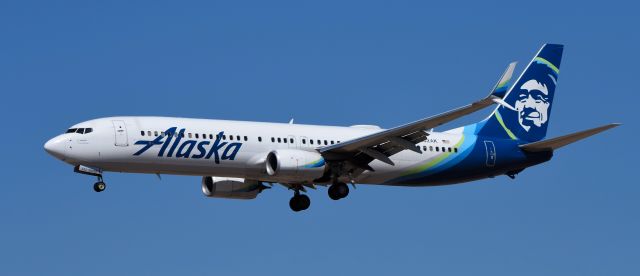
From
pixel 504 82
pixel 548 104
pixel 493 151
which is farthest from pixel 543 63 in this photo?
pixel 504 82

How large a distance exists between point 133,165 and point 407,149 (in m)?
12.2

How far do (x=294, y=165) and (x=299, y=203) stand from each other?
6.05 m

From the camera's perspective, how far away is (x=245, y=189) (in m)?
64.9

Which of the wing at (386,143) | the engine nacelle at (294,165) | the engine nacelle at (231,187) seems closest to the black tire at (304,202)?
the engine nacelle at (231,187)

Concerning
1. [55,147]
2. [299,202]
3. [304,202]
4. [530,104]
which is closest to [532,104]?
[530,104]

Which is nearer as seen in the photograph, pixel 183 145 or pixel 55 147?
pixel 55 147

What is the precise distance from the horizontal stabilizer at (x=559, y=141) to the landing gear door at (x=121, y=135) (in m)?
19.7

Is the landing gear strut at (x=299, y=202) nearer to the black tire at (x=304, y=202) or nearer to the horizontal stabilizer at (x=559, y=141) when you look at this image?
the black tire at (x=304, y=202)

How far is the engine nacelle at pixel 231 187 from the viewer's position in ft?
212

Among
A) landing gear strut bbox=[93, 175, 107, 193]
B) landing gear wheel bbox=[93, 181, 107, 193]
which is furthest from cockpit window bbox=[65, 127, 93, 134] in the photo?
landing gear wheel bbox=[93, 181, 107, 193]

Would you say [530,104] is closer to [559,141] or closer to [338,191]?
[559,141]

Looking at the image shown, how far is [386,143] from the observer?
59562 millimetres

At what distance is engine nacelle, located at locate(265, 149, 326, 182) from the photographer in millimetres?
58438

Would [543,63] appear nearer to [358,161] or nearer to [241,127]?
[358,161]
